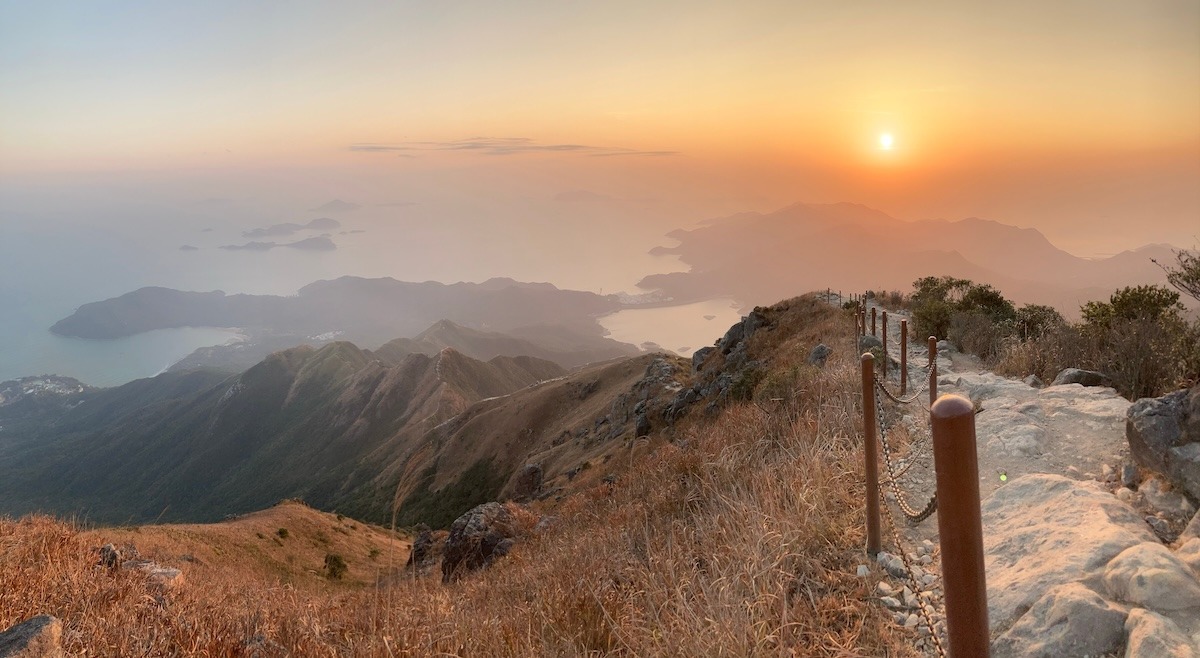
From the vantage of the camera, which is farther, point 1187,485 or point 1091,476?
point 1091,476

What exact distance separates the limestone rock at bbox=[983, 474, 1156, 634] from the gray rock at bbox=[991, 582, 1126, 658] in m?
0.13

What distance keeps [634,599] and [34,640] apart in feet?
13.4

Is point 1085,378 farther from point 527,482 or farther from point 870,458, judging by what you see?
point 527,482

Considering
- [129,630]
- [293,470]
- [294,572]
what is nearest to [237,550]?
[294,572]

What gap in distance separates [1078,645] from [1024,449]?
3947 millimetres

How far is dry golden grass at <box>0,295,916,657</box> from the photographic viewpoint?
3.82 m

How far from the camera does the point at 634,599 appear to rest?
4.69 meters

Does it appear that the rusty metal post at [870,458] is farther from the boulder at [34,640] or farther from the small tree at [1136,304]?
the small tree at [1136,304]

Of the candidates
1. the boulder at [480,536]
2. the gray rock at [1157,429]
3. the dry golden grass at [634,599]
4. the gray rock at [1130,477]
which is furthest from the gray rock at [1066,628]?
the boulder at [480,536]

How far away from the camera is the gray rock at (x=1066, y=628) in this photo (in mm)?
3314

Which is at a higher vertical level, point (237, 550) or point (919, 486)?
point (919, 486)

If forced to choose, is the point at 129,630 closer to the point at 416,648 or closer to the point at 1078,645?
the point at 416,648

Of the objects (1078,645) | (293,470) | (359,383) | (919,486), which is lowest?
(293,470)

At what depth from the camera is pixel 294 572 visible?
33.6 meters
